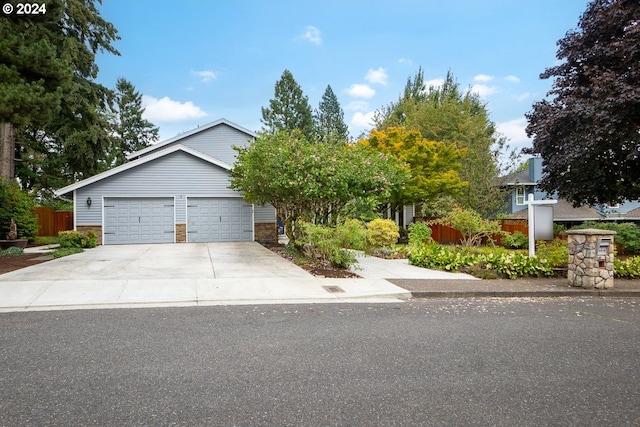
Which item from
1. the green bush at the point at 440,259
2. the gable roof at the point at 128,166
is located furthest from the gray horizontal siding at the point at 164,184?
the green bush at the point at 440,259

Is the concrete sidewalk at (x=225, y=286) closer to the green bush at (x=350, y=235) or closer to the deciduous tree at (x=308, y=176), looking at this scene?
the green bush at (x=350, y=235)

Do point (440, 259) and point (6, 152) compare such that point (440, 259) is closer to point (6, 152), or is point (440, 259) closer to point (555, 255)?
point (555, 255)

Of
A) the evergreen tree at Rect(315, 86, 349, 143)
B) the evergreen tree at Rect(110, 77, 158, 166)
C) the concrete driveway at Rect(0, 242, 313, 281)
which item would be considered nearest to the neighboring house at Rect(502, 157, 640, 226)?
the concrete driveway at Rect(0, 242, 313, 281)

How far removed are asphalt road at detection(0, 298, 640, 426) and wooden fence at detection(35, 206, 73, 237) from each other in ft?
63.0

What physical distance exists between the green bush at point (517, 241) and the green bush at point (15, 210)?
759 inches

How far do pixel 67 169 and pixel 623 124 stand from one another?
27.0 metres

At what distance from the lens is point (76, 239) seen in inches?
574

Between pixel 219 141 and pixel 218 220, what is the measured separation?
21.5ft

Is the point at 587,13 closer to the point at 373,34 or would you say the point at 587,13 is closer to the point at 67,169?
the point at 373,34

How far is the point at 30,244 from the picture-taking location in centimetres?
1650

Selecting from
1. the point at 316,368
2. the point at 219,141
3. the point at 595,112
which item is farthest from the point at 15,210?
the point at 595,112

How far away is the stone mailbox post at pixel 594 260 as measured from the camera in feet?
25.6

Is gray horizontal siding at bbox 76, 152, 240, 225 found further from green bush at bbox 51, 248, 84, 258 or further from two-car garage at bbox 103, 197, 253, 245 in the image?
green bush at bbox 51, 248, 84, 258

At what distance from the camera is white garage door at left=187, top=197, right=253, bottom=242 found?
57.8ft
